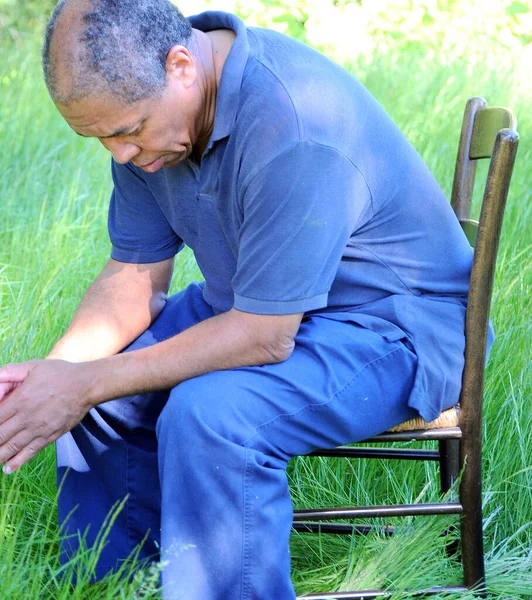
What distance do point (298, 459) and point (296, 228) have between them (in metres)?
1.06

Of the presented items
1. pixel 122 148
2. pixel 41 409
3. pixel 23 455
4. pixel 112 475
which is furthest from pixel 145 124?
pixel 112 475

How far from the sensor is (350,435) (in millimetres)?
1852

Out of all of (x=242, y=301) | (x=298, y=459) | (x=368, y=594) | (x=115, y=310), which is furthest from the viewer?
(x=298, y=459)

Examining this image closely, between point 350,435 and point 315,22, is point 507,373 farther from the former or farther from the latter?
point 315,22

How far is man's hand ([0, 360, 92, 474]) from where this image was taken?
1.84 metres

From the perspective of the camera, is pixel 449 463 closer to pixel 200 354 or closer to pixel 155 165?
pixel 200 354

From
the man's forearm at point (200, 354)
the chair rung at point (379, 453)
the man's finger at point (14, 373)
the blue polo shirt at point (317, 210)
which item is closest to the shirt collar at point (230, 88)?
the blue polo shirt at point (317, 210)

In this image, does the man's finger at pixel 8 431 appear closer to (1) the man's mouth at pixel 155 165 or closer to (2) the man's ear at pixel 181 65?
(1) the man's mouth at pixel 155 165

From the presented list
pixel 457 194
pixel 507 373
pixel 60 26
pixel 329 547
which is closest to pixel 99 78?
pixel 60 26

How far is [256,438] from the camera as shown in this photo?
5.57ft

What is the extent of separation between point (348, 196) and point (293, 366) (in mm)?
358

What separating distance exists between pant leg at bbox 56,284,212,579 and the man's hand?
22 centimetres

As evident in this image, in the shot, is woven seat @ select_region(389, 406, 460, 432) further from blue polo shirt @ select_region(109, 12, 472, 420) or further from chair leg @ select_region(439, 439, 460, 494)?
chair leg @ select_region(439, 439, 460, 494)

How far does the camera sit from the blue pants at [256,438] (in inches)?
65.6
